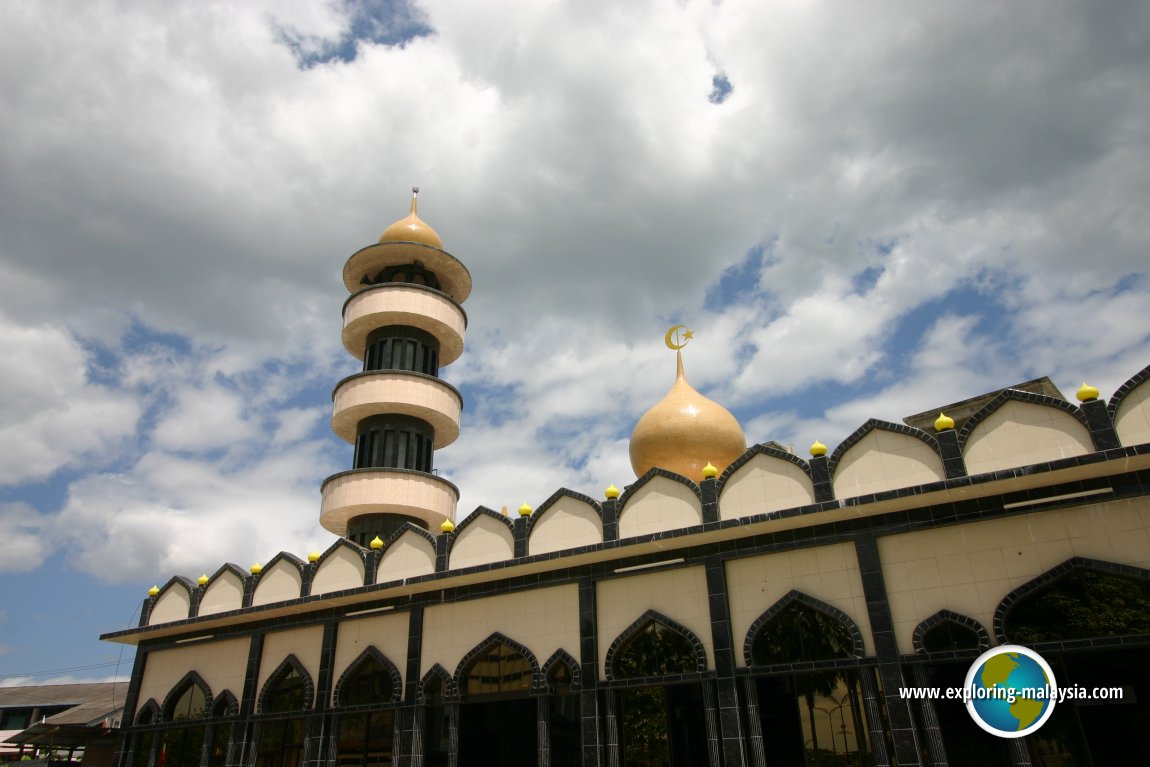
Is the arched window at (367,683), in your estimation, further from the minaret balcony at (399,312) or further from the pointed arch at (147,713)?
the minaret balcony at (399,312)

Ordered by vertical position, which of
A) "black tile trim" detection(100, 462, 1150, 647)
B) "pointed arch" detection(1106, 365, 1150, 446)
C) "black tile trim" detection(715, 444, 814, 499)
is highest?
"black tile trim" detection(715, 444, 814, 499)

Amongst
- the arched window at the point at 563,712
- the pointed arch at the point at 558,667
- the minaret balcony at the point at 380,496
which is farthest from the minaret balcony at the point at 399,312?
the arched window at the point at 563,712

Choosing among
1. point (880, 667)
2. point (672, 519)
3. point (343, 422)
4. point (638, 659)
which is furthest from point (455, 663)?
point (343, 422)

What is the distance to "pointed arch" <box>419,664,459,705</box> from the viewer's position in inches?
607

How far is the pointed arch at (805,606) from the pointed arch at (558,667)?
3.14 meters

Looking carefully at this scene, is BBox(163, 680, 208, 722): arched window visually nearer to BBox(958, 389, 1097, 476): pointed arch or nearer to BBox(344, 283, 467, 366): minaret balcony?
BBox(344, 283, 467, 366): minaret balcony

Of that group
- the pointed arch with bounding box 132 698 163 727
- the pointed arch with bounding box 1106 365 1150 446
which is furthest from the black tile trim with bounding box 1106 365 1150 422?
the pointed arch with bounding box 132 698 163 727

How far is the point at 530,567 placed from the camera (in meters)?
15.1

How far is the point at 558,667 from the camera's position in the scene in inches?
570

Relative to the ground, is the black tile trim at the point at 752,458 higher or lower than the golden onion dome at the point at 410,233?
lower

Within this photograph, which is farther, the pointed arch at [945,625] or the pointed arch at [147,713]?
the pointed arch at [147,713]

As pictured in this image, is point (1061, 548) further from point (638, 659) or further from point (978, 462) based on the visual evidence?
point (638, 659)

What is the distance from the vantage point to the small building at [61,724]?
20.1m

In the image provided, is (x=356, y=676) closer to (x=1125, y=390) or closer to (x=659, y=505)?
(x=659, y=505)
